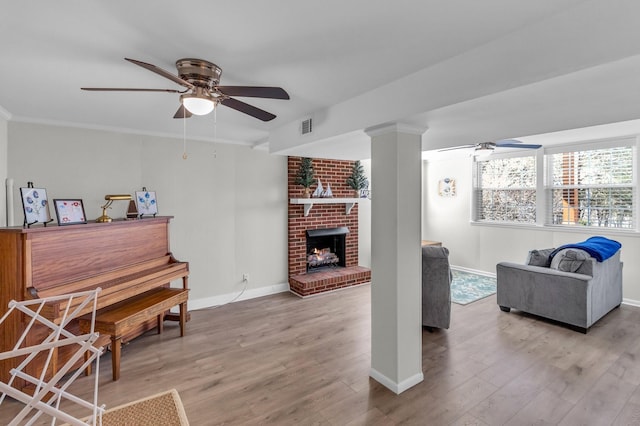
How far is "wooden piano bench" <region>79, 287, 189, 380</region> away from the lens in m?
2.69

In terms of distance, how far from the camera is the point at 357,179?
224 inches

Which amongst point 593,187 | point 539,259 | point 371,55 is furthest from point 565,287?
point 371,55

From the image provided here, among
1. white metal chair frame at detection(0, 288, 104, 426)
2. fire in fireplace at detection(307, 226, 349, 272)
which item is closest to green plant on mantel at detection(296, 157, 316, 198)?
fire in fireplace at detection(307, 226, 349, 272)

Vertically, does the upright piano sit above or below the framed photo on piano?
below

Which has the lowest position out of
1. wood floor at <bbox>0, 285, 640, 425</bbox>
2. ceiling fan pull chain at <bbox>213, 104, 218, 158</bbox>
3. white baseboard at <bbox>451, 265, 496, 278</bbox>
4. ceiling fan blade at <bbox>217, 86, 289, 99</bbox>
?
wood floor at <bbox>0, 285, 640, 425</bbox>

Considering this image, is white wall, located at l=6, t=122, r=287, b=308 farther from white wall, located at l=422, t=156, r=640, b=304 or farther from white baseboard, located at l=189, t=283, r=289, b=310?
white wall, located at l=422, t=156, r=640, b=304

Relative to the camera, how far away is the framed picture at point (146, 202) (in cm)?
367

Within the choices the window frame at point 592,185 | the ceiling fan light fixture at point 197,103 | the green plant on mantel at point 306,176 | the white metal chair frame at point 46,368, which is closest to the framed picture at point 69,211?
the ceiling fan light fixture at point 197,103

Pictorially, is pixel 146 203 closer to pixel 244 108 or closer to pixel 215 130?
pixel 215 130

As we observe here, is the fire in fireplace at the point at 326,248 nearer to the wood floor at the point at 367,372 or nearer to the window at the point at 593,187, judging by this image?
the wood floor at the point at 367,372

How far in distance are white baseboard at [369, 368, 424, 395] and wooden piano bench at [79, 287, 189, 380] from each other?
2.09 m

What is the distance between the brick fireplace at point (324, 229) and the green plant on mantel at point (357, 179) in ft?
0.24

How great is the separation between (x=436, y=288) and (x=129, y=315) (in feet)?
10.0

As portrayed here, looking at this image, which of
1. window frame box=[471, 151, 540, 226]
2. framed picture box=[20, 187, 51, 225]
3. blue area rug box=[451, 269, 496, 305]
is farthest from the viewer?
window frame box=[471, 151, 540, 226]
